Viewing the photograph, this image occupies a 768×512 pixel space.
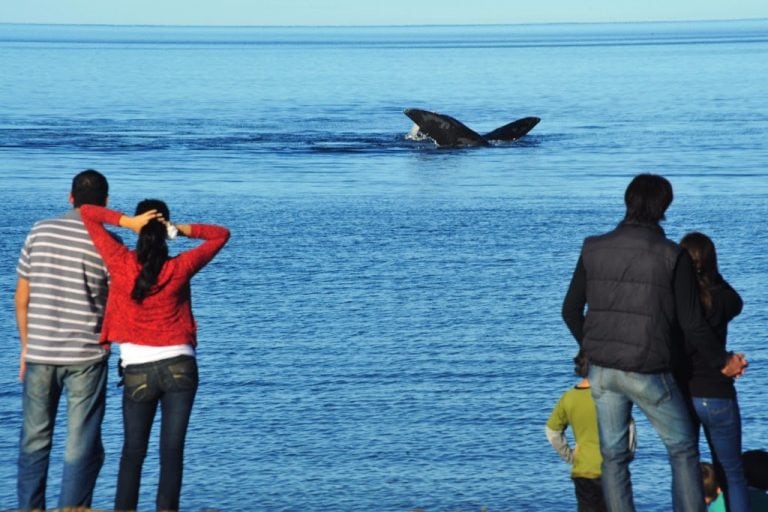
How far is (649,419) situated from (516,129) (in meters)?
55.8

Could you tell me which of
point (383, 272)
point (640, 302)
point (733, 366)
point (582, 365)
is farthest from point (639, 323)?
point (383, 272)

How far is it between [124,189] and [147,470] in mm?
27968

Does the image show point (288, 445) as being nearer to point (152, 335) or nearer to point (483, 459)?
point (483, 459)

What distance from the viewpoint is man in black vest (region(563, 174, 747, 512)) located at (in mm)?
8758

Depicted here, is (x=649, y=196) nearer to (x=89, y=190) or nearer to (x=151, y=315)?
(x=151, y=315)

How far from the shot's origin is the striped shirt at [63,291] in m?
9.54

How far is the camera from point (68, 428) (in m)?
9.73

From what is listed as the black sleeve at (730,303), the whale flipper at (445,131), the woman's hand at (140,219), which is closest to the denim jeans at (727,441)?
the black sleeve at (730,303)

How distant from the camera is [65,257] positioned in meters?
9.55

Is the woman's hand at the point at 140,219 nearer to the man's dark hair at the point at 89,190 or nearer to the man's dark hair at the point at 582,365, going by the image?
the man's dark hair at the point at 89,190

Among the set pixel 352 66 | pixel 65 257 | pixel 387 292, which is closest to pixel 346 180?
pixel 387 292

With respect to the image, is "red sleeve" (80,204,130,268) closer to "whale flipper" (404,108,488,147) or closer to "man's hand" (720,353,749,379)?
"man's hand" (720,353,749,379)

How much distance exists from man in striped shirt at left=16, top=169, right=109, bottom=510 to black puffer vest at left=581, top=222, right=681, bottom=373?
10.4 feet

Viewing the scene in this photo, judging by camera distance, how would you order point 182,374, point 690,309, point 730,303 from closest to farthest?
point 690,309, point 730,303, point 182,374
